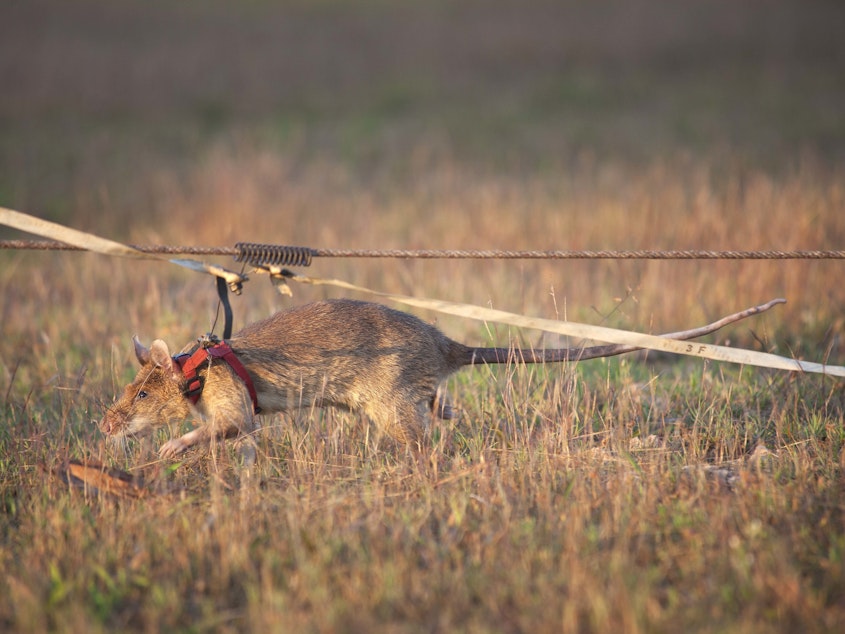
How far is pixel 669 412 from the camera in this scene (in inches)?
202

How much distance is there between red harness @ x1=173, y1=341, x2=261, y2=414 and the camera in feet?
14.2

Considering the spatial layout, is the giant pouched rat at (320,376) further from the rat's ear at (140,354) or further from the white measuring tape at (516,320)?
the white measuring tape at (516,320)

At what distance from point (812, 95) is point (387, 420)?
15536 millimetres

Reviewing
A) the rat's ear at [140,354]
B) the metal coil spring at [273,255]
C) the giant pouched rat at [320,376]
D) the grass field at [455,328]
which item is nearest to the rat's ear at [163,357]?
the giant pouched rat at [320,376]

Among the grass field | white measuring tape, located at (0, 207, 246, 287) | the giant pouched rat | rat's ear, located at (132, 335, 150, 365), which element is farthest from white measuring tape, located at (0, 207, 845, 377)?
rat's ear, located at (132, 335, 150, 365)

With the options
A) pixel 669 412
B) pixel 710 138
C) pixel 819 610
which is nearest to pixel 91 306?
pixel 669 412

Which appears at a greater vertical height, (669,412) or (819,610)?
(669,412)

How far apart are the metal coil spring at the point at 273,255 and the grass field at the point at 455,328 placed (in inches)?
38.2

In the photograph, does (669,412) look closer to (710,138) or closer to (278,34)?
(710,138)

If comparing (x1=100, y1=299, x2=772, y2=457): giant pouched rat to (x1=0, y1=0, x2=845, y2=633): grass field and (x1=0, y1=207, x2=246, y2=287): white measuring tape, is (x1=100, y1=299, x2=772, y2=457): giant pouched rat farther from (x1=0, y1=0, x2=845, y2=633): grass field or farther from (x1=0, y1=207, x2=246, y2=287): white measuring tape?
(x1=0, y1=207, x2=246, y2=287): white measuring tape

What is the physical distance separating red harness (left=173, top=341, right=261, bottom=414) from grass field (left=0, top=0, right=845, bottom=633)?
1.12ft

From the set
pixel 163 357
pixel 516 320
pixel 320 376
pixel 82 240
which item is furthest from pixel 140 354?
pixel 516 320

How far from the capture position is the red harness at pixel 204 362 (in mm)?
4316

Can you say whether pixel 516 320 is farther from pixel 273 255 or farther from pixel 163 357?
pixel 163 357
